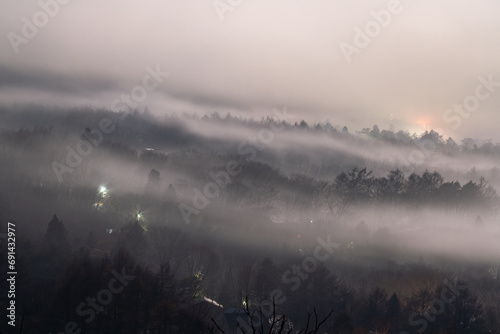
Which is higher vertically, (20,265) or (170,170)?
(170,170)

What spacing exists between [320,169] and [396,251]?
251 feet

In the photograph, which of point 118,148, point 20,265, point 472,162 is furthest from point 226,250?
point 472,162

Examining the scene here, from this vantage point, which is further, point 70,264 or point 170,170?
point 170,170

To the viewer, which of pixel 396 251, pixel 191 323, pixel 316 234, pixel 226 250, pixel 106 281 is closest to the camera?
pixel 191 323

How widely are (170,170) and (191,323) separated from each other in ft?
218

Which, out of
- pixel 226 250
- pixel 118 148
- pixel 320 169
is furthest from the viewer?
pixel 320 169

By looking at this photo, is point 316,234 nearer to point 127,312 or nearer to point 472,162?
point 127,312

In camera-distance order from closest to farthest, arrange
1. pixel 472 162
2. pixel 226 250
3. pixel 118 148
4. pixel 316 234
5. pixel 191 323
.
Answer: pixel 191 323 < pixel 226 250 < pixel 316 234 < pixel 118 148 < pixel 472 162

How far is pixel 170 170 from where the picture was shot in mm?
108500

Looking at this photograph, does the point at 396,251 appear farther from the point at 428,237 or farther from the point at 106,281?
the point at 106,281

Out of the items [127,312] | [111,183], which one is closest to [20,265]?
Answer: [127,312]

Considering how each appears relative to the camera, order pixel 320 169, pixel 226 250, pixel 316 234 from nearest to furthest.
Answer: pixel 226 250 → pixel 316 234 → pixel 320 169

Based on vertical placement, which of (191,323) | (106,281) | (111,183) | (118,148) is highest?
(118,148)

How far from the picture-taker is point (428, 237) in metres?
84.4
